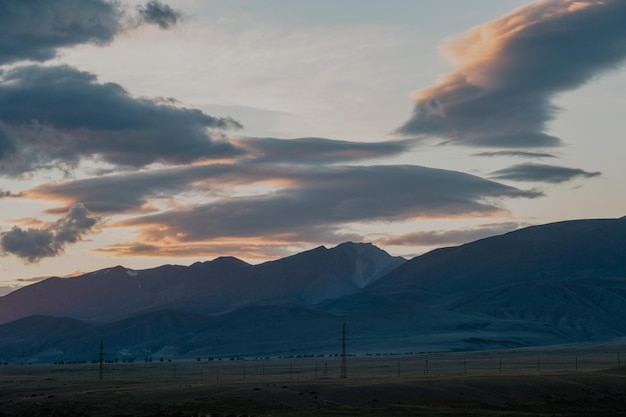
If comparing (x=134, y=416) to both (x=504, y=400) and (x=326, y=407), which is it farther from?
(x=504, y=400)

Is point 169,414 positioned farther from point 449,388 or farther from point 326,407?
point 449,388

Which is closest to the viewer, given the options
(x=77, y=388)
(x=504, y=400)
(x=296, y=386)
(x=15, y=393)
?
(x=504, y=400)

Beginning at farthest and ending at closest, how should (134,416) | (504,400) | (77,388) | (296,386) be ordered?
(77,388), (296,386), (504,400), (134,416)

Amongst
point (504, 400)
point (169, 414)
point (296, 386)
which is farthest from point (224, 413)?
point (504, 400)

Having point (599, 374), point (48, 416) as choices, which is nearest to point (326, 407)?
point (48, 416)

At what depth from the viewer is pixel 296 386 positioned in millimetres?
101438

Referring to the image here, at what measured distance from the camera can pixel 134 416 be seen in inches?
3317

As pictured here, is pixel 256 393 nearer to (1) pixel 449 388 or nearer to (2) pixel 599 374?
(1) pixel 449 388

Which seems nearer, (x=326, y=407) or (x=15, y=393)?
(x=326, y=407)

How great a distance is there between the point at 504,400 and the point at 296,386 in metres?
22.1

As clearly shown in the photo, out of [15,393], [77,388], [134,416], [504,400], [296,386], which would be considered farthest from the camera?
[77,388]

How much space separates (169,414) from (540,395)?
36.1 meters

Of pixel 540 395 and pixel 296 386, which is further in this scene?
pixel 296 386

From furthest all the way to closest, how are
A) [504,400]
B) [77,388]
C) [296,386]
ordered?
[77,388]
[296,386]
[504,400]
